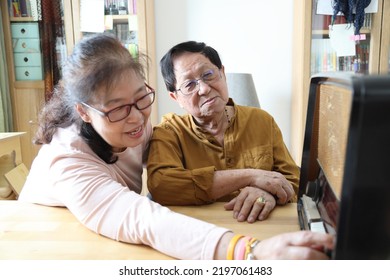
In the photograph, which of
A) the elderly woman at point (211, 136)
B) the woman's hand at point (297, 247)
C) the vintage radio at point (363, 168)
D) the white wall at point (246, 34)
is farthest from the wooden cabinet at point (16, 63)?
the vintage radio at point (363, 168)

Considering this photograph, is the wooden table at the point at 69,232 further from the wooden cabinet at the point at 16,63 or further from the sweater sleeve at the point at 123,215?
the wooden cabinet at the point at 16,63

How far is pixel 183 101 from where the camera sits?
1.25 meters

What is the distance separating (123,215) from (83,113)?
31 centimetres

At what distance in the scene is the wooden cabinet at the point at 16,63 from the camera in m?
2.49

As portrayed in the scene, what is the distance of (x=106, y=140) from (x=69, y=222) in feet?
0.73

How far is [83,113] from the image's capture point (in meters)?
0.86

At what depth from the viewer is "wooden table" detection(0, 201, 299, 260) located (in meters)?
0.65

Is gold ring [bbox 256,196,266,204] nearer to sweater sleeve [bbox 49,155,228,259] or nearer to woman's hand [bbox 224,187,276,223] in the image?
woman's hand [bbox 224,187,276,223]

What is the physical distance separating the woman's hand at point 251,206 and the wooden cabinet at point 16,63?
1.69 m

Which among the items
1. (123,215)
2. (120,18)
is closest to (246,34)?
(120,18)

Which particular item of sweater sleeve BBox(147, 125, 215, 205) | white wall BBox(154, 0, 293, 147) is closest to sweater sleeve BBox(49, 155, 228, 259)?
sweater sleeve BBox(147, 125, 215, 205)

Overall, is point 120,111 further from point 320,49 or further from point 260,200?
point 320,49

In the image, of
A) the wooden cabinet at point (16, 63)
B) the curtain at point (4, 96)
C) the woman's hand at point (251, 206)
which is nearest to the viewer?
the woman's hand at point (251, 206)

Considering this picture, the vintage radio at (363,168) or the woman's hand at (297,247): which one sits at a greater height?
the vintage radio at (363,168)
